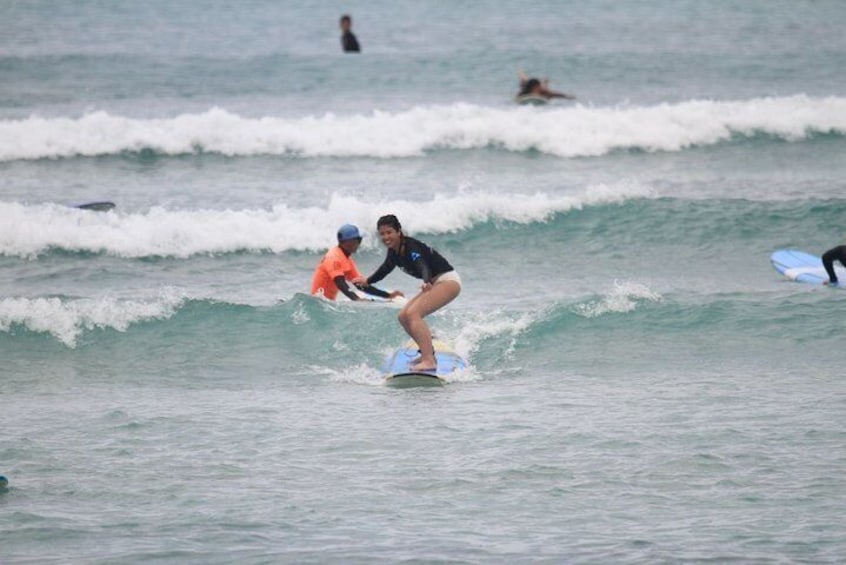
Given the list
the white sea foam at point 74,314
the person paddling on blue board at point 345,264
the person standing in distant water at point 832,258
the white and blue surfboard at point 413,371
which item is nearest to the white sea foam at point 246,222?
the white sea foam at point 74,314

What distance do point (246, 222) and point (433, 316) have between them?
216 inches

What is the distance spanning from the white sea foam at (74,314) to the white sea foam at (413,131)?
10099mm

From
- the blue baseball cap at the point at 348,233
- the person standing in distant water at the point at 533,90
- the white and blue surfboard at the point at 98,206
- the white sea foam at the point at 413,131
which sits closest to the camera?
the blue baseball cap at the point at 348,233

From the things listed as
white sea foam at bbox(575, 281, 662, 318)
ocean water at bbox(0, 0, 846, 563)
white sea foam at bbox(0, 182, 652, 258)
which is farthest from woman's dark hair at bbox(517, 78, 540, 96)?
white sea foam at bbox(575, 281, 662, 318)

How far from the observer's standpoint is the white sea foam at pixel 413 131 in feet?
83.7

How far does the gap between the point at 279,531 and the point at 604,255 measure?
1109 cm

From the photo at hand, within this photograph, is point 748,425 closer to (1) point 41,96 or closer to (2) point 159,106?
(2) point 159,106

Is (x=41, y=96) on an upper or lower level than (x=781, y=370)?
upper

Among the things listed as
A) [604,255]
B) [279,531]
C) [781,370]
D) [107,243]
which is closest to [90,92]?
[107,243]

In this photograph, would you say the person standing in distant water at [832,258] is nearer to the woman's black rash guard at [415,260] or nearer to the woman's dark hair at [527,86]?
the woman's black rash guard at [415,260]

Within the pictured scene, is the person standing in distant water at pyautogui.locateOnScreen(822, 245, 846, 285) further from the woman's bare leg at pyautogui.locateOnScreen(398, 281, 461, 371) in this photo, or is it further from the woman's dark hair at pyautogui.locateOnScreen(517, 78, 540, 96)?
the woman's dark hair at pyautogui.locateOnScreen(517, 78, 540, 96)

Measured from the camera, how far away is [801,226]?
20047 millimetres

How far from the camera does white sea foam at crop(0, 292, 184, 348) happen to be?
14.9 metres

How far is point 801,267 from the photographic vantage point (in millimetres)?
17328
